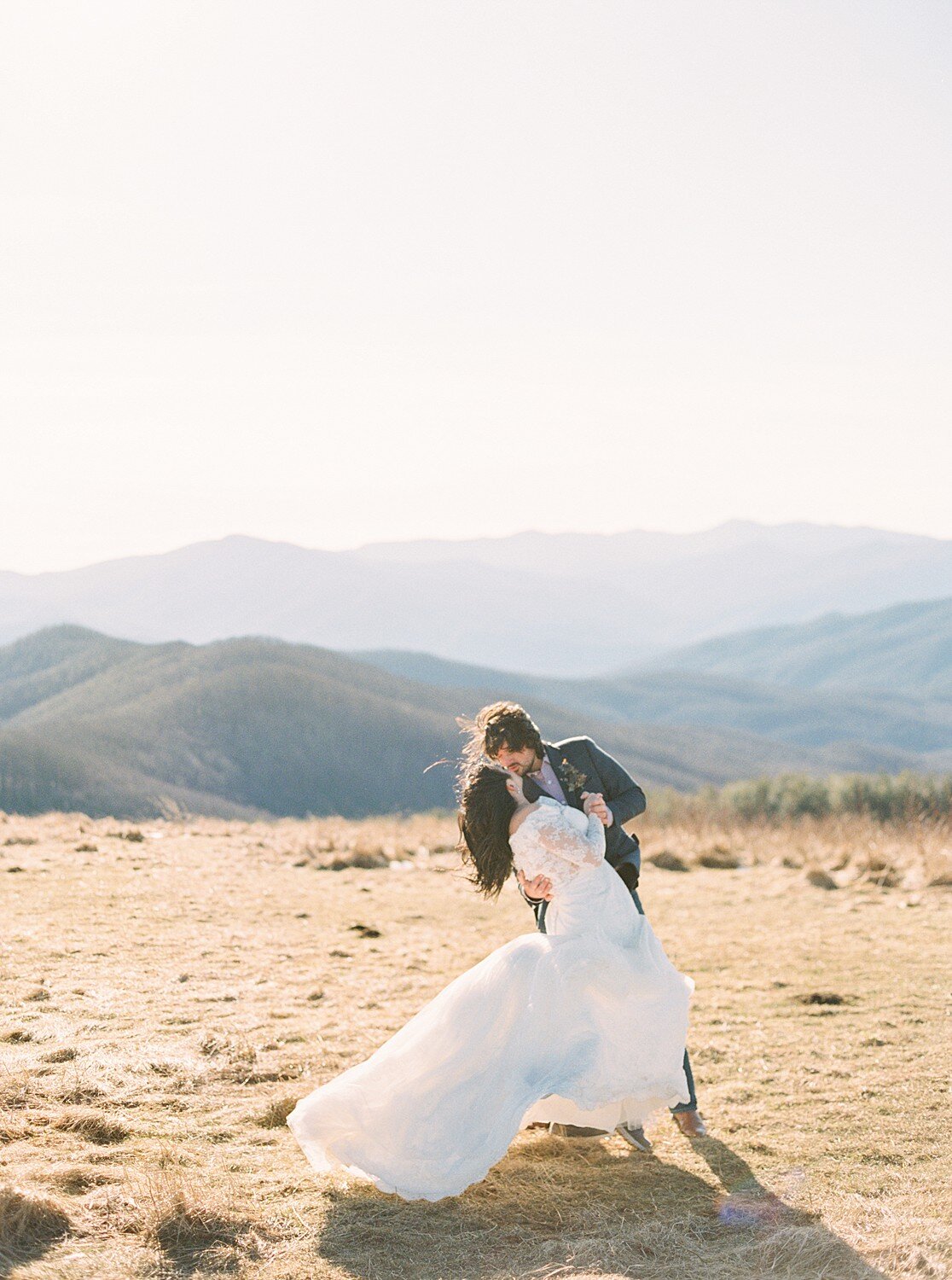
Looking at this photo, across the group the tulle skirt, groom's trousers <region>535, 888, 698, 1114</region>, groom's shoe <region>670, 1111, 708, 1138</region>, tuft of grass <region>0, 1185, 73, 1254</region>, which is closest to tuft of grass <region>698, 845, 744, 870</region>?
groom's trousers <region>535, 888, 698, 1114</region>

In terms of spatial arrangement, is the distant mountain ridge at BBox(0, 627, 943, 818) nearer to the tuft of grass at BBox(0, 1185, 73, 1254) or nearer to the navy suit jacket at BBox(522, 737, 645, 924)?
the navy suit jacket at BBox(522, 737, 645, 924)

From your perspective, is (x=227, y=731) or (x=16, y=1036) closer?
(x=16, y=1036)

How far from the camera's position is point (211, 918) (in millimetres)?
9930

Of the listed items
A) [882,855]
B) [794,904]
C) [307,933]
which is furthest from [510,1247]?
[882,855]

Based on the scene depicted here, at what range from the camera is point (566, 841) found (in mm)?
4945

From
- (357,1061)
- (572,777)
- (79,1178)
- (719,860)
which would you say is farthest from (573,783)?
(719,860)

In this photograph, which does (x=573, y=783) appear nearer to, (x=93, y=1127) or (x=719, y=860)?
(x=93, y=1127)

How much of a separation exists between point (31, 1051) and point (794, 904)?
28.7ft

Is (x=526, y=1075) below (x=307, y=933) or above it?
above

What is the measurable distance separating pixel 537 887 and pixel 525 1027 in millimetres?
634

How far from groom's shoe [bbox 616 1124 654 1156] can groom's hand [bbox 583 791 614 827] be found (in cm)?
146

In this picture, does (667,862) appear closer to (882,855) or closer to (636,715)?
(882,855)

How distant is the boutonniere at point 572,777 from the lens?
17.7 ft

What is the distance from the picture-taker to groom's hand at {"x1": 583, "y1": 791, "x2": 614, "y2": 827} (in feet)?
17.1
